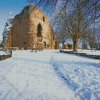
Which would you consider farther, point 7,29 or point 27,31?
point 7,29

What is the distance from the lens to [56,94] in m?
1.70

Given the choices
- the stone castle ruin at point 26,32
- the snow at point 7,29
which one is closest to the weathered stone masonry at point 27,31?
the stone castle ruin at point 26,32

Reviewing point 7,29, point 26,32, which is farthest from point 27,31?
point 7,29

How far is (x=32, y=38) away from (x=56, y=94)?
24.1 metres

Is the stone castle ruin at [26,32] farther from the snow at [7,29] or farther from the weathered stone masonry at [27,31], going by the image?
the snow at [7,29]

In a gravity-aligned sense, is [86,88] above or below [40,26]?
below

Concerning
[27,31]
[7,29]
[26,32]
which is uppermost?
[7,29]

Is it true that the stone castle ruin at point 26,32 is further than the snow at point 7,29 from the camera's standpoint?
No

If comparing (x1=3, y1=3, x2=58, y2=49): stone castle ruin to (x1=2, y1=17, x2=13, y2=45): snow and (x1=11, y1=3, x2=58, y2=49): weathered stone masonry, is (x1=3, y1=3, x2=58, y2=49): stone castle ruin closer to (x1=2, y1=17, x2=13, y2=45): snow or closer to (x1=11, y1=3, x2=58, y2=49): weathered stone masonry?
(x1=11, y1=3, x2=58, y2=49): weathered stone masonry

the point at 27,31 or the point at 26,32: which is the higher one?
the point at 27,31

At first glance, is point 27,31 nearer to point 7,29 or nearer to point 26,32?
point 26,32

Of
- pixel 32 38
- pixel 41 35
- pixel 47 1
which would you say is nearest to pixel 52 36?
pixel 41 35

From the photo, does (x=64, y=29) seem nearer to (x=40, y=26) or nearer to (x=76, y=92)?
(x=76, y=92)

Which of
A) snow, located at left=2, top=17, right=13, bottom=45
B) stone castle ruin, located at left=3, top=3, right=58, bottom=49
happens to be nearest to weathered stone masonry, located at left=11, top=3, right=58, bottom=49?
stone castle ruin, located at left=3, top=3, right=58, bottom=49
